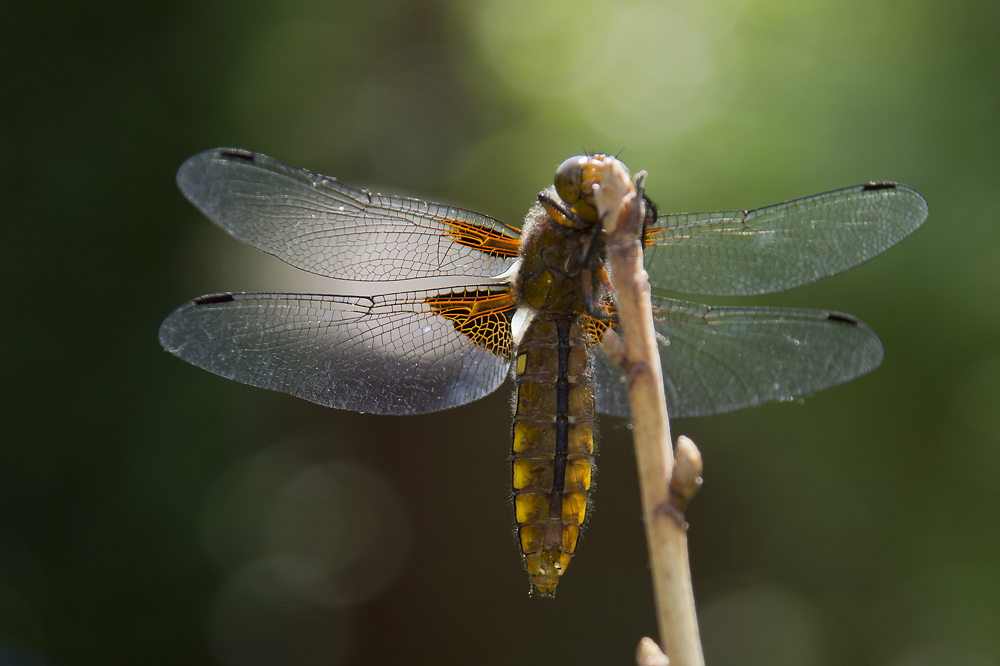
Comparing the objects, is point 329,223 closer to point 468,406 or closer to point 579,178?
point 579,178

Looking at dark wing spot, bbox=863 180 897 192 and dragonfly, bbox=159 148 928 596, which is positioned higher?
dark wing spot, bbox=863 180 897 192

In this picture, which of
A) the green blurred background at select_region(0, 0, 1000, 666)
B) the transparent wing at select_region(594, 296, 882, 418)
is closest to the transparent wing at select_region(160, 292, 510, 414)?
the transparent wing at select_region(594, 296, 882, 418)

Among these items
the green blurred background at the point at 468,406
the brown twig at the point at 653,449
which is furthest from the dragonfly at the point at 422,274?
the green blurred background at the point at 468,406

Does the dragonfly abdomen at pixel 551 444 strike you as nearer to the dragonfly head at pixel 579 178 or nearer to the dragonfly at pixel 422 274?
the dragonfly at pixel 422 274

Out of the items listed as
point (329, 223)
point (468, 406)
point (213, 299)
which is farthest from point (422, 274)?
point (468, 406)

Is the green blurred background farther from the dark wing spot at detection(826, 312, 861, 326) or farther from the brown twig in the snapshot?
the brown twig

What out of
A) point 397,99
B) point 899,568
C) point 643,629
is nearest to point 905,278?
point 899,568

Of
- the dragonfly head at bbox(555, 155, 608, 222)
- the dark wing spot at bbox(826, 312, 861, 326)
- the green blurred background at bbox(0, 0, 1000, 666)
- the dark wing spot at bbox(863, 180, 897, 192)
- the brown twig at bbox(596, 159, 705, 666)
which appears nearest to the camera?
the brown twig at bbox(596, 159, 705, 666)
